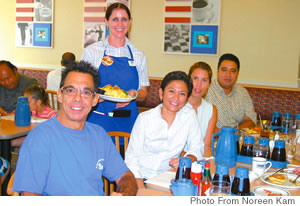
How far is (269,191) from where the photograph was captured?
181cm

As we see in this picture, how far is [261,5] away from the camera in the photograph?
5582mm

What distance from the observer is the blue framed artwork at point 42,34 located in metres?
7.02

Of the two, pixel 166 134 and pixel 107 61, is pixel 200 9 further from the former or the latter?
pixel 166 134

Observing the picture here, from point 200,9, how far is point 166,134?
3777mm

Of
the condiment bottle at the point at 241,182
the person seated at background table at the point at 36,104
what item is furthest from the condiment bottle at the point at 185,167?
the person seated at background table at the point at 36,104

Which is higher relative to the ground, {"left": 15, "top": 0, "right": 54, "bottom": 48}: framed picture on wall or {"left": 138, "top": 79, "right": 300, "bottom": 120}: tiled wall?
{"left": 15, "top": 0, "right": 54, "bottom": 48}: framed picture on wall

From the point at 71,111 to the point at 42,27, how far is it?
18.5 ft

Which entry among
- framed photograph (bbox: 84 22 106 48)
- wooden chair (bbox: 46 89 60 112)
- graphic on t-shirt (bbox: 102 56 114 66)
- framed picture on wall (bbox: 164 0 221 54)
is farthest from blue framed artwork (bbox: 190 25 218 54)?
graphic on t-shirt (bbox: 102 56 114 66)

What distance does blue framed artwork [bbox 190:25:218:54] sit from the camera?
583 centimetres

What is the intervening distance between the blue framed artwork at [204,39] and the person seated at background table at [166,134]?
10.9ft

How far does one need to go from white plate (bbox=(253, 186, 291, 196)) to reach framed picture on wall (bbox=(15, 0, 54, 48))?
5913 millimetres

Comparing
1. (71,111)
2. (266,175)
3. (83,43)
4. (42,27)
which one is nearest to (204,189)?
(266,175)

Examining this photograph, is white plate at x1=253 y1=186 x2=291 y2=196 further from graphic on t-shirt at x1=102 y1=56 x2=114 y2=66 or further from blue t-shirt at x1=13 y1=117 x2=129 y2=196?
graphic on t-shirt at x1=102 y1=56 x2=114 y2=66

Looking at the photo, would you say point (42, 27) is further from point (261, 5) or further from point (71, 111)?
point (71, 111)
